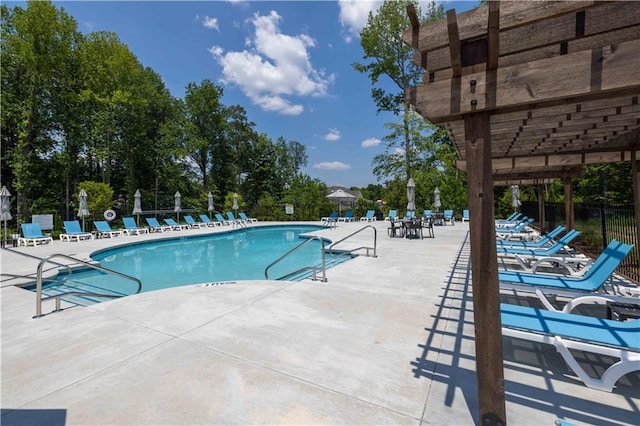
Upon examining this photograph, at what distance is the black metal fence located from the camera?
5801 millimetres

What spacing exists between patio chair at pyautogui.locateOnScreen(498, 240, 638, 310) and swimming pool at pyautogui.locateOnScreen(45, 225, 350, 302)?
5.52m

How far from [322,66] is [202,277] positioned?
79.6 feet

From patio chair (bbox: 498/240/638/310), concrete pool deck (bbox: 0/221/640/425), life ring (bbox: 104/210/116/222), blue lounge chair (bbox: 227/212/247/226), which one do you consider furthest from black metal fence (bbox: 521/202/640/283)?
life ring (bbox: 104/210/116/222)

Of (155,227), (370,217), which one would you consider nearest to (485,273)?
(155,227)

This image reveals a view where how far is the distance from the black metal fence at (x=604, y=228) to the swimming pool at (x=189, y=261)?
6364 mm

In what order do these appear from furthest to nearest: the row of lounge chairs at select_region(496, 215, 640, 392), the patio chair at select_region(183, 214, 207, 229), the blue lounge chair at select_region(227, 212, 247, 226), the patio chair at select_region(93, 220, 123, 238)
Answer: the blue lounge chair at select_region(227, 212, 247, 226)
the patio chair at select_region(183, 214, 207, 229)
the patio chair at select_region(93, 220, 123, 238)
the row of lounge chairs at select_region(496, 215, 640, 392)

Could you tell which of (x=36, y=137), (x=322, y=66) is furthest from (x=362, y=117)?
(x=36, y=137)

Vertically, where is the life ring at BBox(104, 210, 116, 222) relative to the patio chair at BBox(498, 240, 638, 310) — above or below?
above

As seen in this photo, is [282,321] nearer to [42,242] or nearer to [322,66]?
[42,242]

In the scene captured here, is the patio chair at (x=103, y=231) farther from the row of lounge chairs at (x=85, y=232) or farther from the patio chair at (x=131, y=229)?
the patio chair at (x=131, y=229)

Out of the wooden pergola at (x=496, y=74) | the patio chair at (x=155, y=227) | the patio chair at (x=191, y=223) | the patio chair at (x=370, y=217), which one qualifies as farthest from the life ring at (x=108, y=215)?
the wooden pergola at (x=496, y=74)

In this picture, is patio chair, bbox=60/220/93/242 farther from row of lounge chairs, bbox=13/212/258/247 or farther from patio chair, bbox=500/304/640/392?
patio chair, bbox=500/304/640/392

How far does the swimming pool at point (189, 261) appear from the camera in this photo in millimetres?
7828

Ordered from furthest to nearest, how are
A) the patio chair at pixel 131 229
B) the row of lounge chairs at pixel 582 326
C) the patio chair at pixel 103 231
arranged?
the patio chair at pixel 131 229
the patio chair at pixel 103 231
the row of lounge chairs at pixel 582 326
